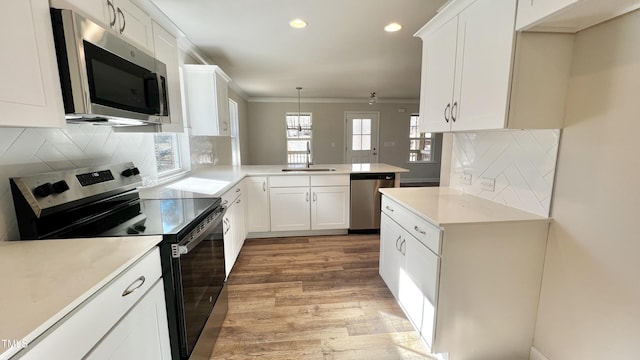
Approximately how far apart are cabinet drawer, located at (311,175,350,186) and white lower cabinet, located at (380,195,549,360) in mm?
1913

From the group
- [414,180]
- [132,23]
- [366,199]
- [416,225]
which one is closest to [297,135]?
[414,180]

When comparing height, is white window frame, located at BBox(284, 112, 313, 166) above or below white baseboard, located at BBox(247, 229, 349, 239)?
above

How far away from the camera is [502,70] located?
1.30 m

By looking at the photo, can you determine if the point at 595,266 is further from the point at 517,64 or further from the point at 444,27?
the point at 444,27

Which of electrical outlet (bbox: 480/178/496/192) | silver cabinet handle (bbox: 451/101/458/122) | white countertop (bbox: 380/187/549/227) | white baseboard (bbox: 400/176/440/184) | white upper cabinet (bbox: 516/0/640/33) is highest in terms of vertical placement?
white upper cabinet (bbox: 516/0/640/33)

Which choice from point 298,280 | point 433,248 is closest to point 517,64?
point 433,248

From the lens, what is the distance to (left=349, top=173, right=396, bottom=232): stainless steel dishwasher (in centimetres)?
352

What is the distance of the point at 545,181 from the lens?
1.46 m

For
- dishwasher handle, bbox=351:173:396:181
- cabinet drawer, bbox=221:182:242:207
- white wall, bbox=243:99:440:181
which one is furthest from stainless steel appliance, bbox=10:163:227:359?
white wall, bbox=243:99:440:181

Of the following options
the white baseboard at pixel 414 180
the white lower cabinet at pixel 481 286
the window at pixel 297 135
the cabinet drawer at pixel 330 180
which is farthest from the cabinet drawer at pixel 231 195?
the white baseboard at pixel 414 180

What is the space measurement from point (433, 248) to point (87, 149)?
205cm

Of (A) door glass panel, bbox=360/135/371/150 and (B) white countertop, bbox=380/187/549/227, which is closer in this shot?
(B) white countertop, bbox=380/187/549/227

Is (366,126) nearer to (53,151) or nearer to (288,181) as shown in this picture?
(288,181)

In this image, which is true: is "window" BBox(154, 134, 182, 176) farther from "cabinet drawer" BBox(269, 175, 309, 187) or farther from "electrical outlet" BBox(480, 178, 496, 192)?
"electrical outlet" BBox(480, 178, 496, 192)
